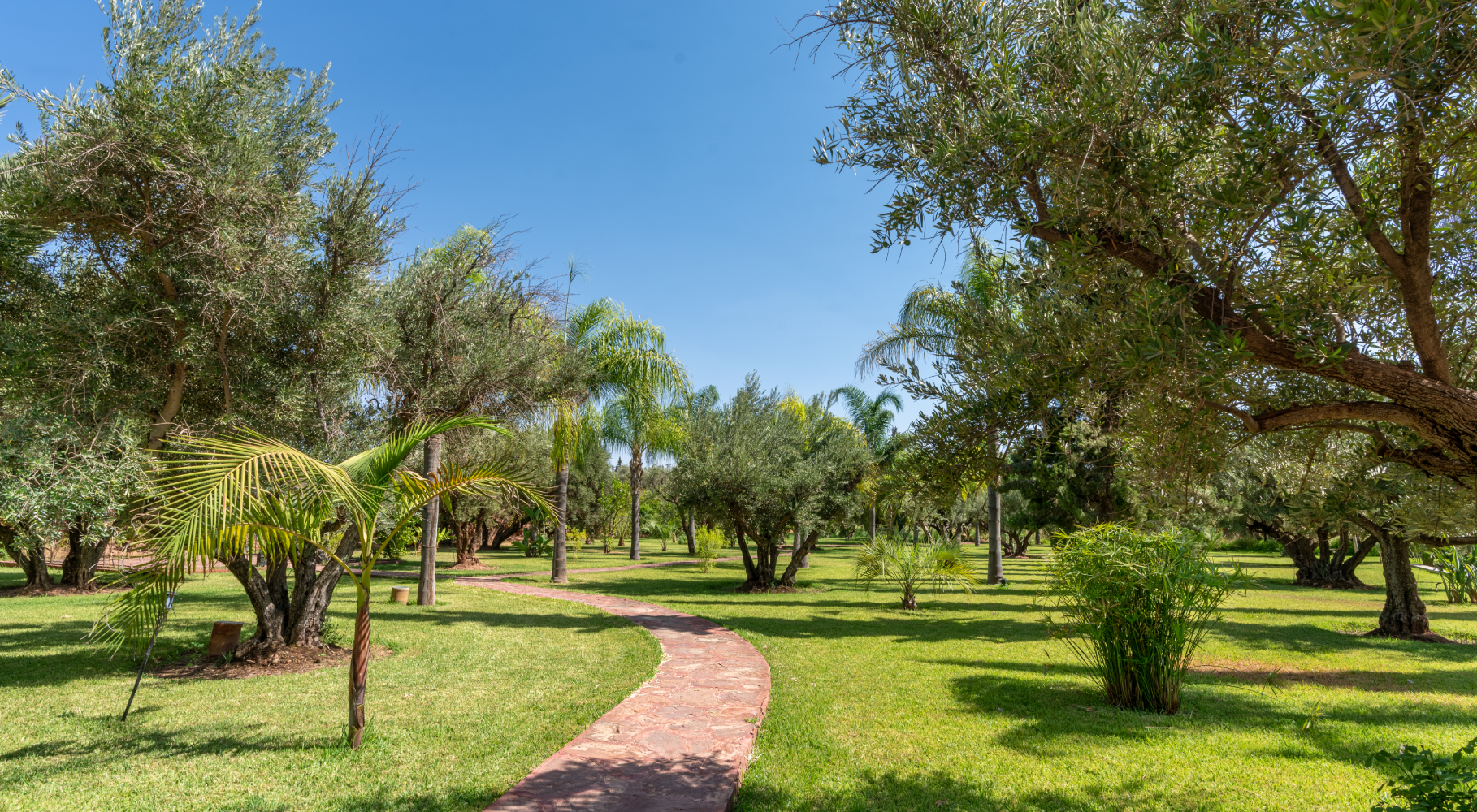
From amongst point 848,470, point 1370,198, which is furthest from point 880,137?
point 848,470

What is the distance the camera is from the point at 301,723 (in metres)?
6.32

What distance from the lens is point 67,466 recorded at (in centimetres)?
639

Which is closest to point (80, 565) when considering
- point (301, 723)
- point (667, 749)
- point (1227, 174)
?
point (301, 723)

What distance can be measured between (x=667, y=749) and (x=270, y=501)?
367 cm

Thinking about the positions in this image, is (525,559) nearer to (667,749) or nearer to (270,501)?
(270,501)

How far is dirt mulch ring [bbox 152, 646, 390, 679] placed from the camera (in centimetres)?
841

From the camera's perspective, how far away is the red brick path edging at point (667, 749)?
442 cm

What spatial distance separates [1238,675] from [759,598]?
1106cm

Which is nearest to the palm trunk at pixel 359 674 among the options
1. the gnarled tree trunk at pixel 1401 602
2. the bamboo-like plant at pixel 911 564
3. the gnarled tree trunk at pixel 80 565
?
the bamboo-like plant at pixel 911 564

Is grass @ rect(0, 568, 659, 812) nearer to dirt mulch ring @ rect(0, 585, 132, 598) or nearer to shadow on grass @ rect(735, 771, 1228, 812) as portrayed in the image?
shadow on grass @ rect(735, 771, 1228, 812)

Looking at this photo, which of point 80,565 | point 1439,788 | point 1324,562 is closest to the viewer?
point 1439,788

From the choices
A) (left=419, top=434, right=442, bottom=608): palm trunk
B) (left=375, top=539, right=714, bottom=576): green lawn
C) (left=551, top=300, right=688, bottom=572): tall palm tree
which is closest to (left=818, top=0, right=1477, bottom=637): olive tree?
(left=419, top=434, right=442, bottom=608): palm trunk

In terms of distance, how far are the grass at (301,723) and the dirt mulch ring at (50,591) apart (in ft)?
17.6

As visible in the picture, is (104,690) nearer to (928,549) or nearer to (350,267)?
(350,267)
